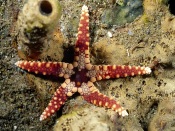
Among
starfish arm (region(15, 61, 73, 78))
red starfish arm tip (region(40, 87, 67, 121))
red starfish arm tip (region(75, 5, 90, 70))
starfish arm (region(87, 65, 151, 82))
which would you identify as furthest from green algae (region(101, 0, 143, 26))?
red starfish arm tip (region(40, 87, 67, 121))

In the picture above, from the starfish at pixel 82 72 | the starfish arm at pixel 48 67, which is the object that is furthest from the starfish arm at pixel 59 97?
the starfish arm at pixel 48 67

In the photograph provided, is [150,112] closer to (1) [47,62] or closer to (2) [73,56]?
(2) [73,56]

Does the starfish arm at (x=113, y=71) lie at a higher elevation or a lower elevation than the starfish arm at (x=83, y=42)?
lower

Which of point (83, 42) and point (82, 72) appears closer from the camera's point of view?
point (83, 42)

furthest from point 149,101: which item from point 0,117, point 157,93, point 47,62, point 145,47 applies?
point 0,117

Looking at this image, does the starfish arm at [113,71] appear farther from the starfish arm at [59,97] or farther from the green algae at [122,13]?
the green algae at [122,13]

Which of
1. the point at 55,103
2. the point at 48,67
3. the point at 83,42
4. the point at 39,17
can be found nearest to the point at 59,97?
the point at 55,103

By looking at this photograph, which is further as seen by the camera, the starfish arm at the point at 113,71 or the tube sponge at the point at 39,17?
the starfish arm at the point at 113,71

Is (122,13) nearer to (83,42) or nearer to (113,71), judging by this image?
(83,42)
